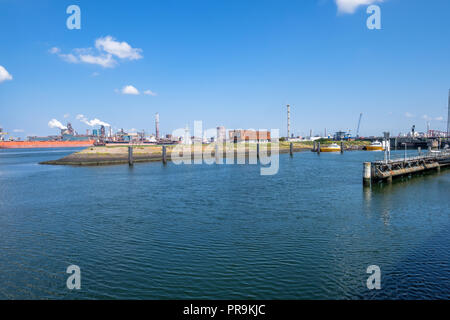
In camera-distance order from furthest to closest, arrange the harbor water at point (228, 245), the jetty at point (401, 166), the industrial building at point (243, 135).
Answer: the industrial building at point (243, 135), the jetty at point (401, 166), the harbor water at point (228, 245)

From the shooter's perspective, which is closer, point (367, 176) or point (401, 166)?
point (367, 176)

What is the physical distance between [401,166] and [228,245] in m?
41.4

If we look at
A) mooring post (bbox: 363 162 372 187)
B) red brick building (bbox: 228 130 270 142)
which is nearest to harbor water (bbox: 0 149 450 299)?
mooring post (bbox: 363 162 372 187)

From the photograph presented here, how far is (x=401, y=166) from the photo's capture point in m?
47.4

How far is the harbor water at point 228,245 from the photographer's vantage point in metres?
13.0

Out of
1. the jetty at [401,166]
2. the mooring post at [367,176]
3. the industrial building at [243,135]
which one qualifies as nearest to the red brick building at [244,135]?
the industrial building at [243,135]

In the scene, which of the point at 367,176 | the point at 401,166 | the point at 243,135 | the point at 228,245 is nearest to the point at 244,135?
the point at 243,135

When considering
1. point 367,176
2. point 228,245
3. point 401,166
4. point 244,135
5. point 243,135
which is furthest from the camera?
point 243,135

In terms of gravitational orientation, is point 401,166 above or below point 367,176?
above

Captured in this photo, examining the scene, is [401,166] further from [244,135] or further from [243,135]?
[243,135]

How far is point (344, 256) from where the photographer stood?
16.2 m

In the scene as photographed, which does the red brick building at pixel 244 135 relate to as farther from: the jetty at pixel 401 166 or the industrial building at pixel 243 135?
the jetty at pixel 401 166

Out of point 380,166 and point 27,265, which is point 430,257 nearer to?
point 27,265

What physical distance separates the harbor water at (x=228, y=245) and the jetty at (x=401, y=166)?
654 cm
